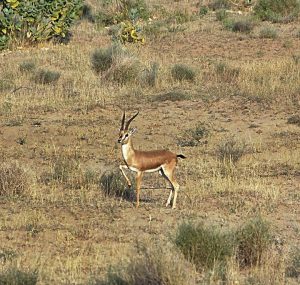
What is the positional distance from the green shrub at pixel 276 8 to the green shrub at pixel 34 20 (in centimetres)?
912

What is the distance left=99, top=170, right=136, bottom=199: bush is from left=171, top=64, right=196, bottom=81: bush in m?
9.87

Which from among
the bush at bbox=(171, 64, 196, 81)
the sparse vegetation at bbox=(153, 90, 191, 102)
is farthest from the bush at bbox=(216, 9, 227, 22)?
the sparse vegetation at bbox=(153, 90, 191, 102)

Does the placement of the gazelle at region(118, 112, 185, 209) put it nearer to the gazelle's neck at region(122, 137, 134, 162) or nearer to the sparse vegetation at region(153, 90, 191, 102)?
the gazelle's neck at region(122, 137, 134, 162)

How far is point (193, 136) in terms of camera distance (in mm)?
17281

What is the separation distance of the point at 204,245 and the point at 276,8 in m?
28.9

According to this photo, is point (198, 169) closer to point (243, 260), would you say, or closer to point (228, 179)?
point (228, 179)

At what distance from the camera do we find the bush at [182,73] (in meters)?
22.9

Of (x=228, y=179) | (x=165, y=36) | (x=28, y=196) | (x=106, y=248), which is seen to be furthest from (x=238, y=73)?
(x=106, y=248)

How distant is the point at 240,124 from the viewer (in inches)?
741

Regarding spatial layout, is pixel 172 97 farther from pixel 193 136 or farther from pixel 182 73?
pixel 193 136

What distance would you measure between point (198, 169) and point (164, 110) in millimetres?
5478

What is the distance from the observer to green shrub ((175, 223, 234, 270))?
900 centimetres

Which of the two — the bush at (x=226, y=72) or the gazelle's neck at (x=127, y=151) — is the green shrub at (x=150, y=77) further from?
the gazelle's neck at (x=127, y=151)

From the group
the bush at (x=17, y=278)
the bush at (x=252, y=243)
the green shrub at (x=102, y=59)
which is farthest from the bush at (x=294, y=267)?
the green shrub at (x=102, y=59)
